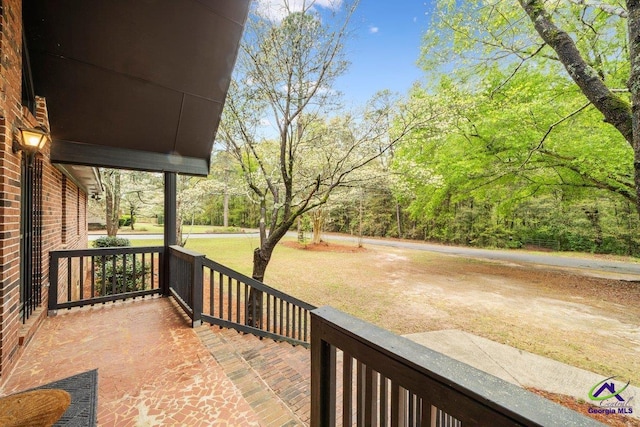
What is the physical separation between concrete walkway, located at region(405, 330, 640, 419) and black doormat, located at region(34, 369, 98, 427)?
15.0 ft

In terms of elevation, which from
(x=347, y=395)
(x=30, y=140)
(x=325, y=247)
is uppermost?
(x=30, y=140)

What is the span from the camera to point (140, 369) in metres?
2.70

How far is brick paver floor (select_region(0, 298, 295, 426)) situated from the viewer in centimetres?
213

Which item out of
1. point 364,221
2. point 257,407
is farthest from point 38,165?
point 364,221

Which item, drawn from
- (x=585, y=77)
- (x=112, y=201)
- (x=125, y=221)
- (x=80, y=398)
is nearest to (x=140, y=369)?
(x=80, y=398)

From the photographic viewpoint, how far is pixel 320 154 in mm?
6566

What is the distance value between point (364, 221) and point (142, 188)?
1665 centimetres

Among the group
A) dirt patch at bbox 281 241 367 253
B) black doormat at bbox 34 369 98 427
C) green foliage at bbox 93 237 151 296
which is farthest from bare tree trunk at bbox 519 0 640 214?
dirt patch at bbox 281 241 367 253

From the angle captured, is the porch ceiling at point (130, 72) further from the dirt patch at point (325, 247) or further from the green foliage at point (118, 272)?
the dirt patch at point (325, 247)

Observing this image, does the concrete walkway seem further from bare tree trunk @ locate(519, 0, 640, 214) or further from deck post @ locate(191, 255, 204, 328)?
deck post @ locate(191, 255, 204, 328)

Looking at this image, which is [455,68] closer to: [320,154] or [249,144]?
[320,154]

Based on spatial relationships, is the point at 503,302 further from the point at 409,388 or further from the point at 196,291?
the point at 409,388

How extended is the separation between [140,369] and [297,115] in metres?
4.85

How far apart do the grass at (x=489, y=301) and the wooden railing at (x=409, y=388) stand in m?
4.61
